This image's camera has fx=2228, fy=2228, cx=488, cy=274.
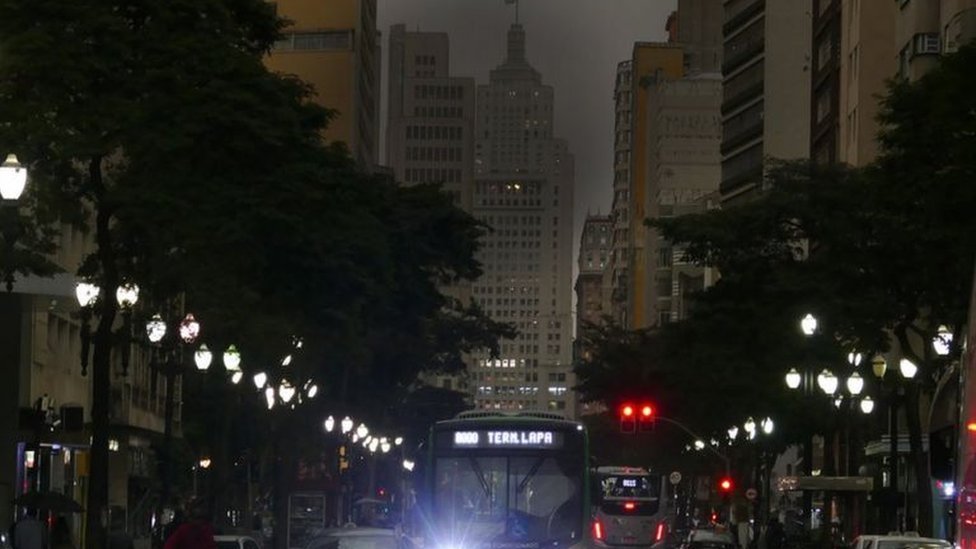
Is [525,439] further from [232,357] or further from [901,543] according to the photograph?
[901,543]

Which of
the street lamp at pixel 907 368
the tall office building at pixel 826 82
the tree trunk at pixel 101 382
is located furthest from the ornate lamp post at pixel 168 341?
the tall office building at pixel 826 82

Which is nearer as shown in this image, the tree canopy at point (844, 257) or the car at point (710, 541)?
the tree canopy at point (844, 257)

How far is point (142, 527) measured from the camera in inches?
3108

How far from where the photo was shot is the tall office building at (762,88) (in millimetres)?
136500

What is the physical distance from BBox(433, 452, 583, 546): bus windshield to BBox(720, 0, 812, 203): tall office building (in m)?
89.9

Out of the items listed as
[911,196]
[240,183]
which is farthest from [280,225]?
[911,196]

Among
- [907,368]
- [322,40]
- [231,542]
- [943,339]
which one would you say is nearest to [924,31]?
[943,339]

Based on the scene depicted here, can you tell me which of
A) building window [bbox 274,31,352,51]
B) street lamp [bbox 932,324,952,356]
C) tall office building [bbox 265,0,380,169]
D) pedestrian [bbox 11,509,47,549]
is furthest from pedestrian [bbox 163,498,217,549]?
building window [bbox 274,31,352,51]

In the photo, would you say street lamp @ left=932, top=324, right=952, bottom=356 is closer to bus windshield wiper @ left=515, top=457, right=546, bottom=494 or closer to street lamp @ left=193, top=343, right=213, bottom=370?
bus windshield wiper @ left=515, top=457, right=546, bottom=494

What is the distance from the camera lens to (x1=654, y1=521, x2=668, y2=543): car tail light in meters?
83.1

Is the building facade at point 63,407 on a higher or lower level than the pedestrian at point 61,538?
higher

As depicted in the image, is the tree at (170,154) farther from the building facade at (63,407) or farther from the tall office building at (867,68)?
the tall office building at (867,68)

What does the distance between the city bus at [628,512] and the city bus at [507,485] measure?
132 feet

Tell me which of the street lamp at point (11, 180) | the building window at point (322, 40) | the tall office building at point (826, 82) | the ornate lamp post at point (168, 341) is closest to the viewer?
the street lamp at point (11, 180)
